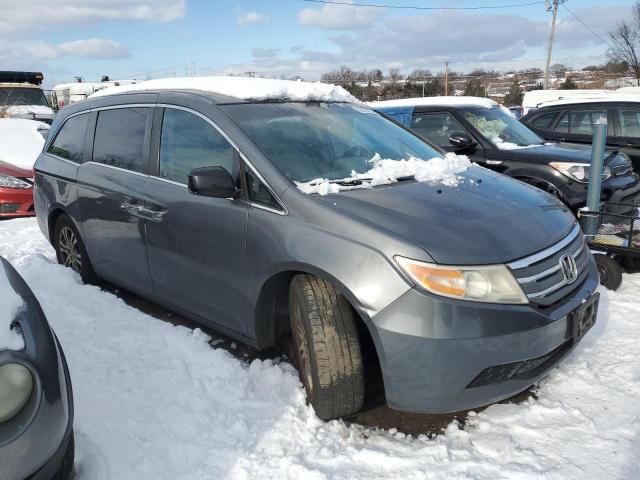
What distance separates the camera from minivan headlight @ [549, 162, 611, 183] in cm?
573

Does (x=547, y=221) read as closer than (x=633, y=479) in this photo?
No

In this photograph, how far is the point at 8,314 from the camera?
77.3 inches

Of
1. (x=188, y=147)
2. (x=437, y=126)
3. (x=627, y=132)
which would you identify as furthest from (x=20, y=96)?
(x=627, y=132)

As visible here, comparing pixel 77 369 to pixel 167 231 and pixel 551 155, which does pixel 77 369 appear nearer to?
pixel 167 231

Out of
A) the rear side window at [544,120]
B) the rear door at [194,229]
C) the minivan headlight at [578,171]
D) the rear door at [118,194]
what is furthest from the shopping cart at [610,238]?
the rear side window at [544,120]

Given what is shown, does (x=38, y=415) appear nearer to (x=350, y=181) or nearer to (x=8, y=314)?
(x=8, y=314)

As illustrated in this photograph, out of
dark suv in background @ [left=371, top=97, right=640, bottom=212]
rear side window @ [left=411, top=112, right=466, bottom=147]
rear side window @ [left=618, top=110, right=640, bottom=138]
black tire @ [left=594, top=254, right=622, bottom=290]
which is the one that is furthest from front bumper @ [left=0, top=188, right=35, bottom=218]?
rear side window @ [left=618, top=110, right=640, bottom=138]

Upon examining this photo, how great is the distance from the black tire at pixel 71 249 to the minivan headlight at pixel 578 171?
15.8 ft

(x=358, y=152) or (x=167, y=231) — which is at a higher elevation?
(x=358, y=152)

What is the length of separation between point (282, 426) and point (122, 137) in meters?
2.50

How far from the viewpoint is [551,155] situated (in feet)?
19.8

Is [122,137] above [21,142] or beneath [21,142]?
above

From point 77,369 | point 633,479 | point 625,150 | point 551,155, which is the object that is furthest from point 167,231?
point 625,150

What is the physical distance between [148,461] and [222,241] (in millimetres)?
1185
